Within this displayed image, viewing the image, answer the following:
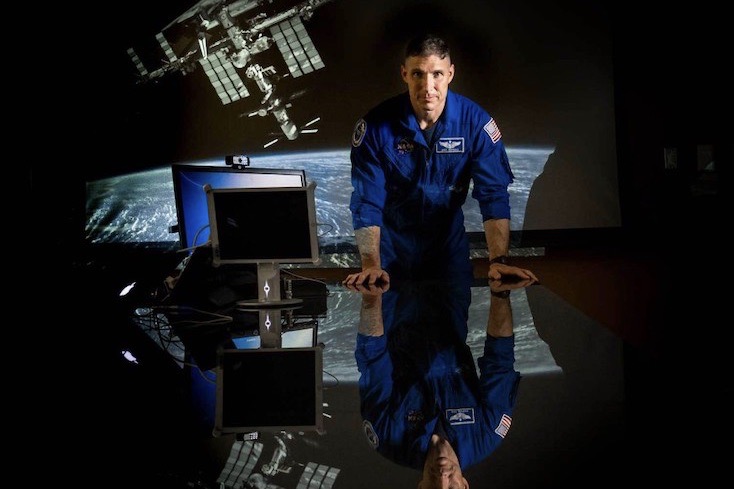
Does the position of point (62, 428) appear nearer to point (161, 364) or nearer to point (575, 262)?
point (161, 364)

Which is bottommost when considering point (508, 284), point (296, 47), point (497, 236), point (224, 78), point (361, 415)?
point (508, 284)

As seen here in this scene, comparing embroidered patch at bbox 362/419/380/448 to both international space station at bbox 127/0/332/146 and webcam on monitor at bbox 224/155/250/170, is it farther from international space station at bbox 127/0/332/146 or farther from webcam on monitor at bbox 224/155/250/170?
international space station at bbox 127/0/332/146

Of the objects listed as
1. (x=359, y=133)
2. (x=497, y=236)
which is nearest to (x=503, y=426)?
(x=497, y=236)

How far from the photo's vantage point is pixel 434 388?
1.02 metres

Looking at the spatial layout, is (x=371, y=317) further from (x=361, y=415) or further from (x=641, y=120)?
(x=641, y=120)

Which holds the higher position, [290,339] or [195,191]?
[195,191]

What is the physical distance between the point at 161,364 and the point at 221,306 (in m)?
0.80

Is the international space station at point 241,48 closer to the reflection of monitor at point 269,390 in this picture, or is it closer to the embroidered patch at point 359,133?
the embroidered patch at point 359,133

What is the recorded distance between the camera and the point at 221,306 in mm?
2061

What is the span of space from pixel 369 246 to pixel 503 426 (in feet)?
5.94

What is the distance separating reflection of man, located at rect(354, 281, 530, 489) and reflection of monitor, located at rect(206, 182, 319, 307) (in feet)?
0.93

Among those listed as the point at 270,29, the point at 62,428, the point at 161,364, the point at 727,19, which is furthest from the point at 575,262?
the point at 62,428

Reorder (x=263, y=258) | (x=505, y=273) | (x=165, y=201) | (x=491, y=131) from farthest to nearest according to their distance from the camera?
(x=165, y=201) < (x=491, y=131) < (x=505, y=273) < (x=263, y=258)

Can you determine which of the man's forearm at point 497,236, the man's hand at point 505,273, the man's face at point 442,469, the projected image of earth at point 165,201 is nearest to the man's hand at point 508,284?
the man's hand at point 505,273
